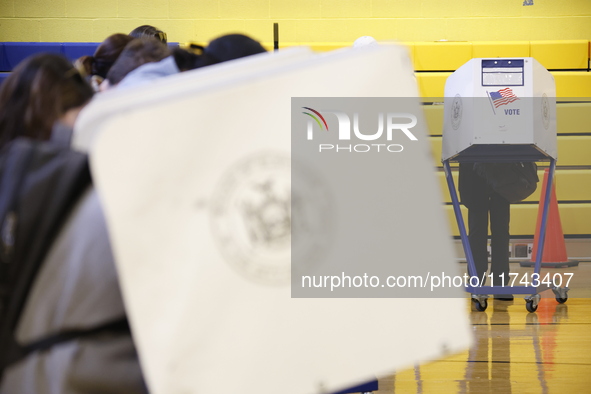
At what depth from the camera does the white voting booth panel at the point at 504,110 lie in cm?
316

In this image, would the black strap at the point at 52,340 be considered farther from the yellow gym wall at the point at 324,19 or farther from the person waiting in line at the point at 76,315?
the yellow gym wall at the point at 324,19

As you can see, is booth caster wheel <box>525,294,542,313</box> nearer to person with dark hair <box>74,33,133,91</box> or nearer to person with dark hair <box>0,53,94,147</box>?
person with dark hair <box>74,33,133,91</box>

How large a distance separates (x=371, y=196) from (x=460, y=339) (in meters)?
0.21

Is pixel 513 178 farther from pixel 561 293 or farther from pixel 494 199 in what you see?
pixel 561 293

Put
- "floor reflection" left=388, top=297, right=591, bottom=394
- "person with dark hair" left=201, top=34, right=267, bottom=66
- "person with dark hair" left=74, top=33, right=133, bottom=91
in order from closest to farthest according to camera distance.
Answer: "person with dark hair" left=201, top=34, right=267, bottom=66
"person with dark hair" left=74, top=33, right=133, bottom=91
"floor reflection" left=388, top=297, right=591, bottom=394

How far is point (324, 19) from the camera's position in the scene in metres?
6.16

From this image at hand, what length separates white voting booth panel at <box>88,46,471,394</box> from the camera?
72cm

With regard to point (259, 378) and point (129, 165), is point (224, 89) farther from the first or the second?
point (259, 378)

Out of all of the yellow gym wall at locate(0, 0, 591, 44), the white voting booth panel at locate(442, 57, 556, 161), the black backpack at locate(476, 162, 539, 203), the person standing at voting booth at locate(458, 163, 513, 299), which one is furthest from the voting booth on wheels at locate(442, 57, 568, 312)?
the yellow gym wall at locate(0, 0, 591, 44)

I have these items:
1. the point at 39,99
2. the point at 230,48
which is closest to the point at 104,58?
the point at 230,48

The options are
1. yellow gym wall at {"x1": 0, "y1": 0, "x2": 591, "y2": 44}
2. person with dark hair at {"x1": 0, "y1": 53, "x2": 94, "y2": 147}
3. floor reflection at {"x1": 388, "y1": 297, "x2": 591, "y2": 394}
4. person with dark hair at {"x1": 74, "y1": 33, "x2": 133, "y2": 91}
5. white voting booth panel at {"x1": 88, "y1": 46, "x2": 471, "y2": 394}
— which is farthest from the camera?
yellow gym wall at {"x1": 0, "y1": 0, "x2": 591, "y2": 44}

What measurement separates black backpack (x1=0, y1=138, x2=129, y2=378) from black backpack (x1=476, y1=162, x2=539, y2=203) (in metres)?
3.06

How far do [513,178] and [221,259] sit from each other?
304cm

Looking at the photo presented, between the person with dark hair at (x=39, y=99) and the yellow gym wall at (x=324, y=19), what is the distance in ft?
17.5
